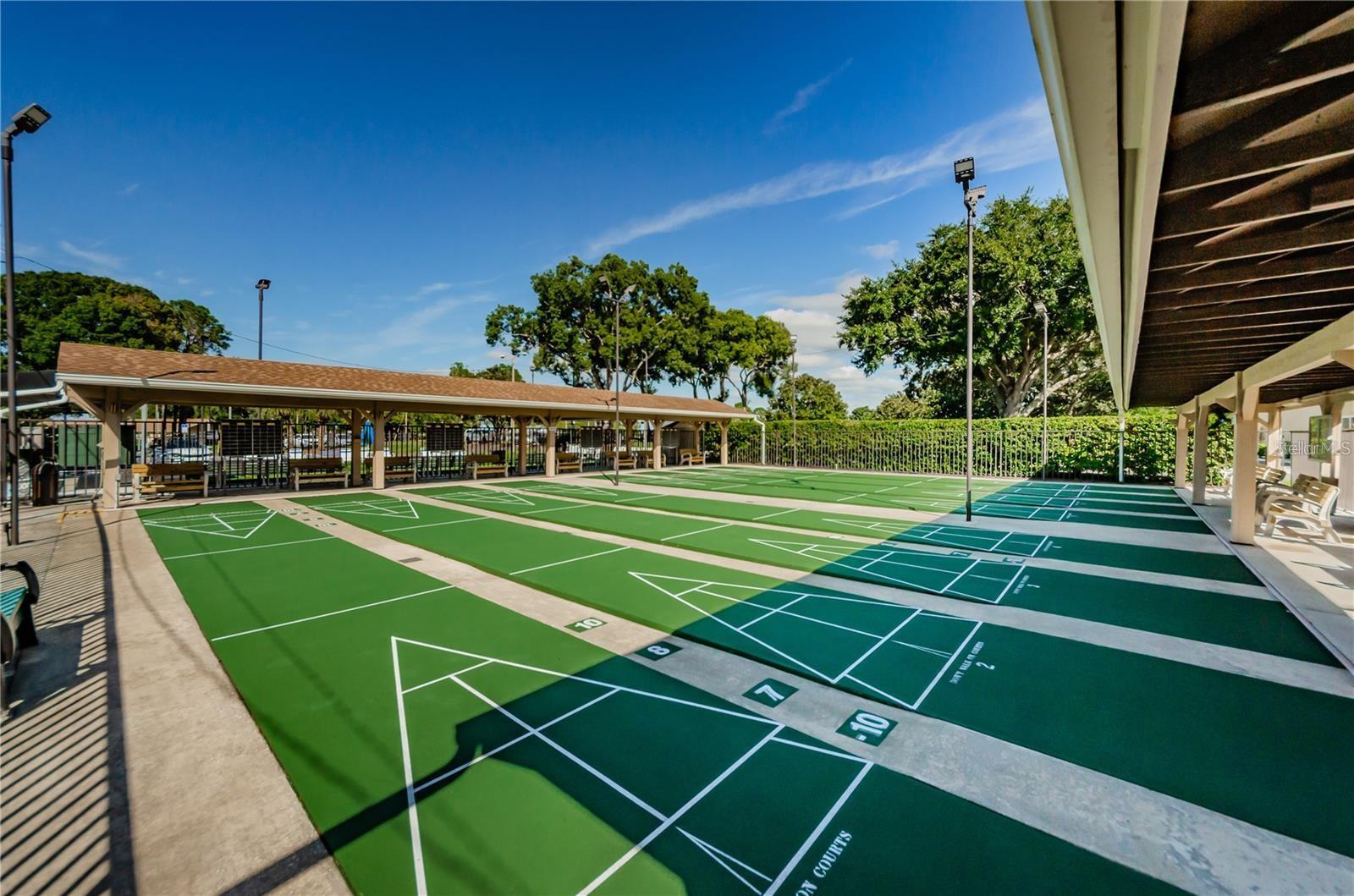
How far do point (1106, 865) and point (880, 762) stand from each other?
105 centimetres

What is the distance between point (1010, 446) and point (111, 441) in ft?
91.6

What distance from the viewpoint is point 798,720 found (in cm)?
365

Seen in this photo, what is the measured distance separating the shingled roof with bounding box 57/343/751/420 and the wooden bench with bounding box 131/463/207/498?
8.37 ft

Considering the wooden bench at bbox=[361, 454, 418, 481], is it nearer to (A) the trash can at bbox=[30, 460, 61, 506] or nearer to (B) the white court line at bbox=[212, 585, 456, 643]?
(A) the trash can at bbox=[30, 460, 61, 506]

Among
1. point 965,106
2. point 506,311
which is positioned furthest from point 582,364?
point 965,106

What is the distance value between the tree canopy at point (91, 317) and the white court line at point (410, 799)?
126 ft

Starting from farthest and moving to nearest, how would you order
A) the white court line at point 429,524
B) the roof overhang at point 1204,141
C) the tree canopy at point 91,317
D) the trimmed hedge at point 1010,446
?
the tree canopy at point 91,317
the trimmed hedge at point 1010,446
the white court line at point 429,524
the roof overhang at point 1204,141

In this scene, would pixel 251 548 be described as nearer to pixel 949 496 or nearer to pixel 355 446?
pixel 355 446

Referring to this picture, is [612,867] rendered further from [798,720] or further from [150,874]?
[150,874]

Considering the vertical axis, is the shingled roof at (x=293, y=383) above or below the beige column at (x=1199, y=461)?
above

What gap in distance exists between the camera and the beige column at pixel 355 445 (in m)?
17.2

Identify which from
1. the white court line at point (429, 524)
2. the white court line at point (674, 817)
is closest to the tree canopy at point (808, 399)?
the white court line at point (429, 524)

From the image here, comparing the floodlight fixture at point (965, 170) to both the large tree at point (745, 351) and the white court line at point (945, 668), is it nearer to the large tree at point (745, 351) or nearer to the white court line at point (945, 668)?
the white court line at point (945, 668)

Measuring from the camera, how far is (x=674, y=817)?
8.95ft
